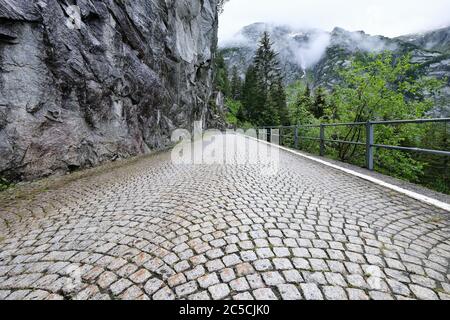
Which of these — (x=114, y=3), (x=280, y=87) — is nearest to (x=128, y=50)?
(x=114, y=3)

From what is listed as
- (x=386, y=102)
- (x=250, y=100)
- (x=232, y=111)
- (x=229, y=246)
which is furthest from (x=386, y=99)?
(x=232, y=111)

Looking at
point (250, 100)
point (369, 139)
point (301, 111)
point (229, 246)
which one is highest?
point (250, 100)

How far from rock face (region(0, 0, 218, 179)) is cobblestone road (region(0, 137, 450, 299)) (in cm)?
199

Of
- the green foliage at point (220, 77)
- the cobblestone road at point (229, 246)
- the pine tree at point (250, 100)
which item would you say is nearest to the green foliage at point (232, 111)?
the pine tree at point (250, 100)

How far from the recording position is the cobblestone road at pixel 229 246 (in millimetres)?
1714

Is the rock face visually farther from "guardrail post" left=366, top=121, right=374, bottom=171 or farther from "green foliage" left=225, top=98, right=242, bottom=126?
"green foliage" left=225, top=98, right=242, bottom=126

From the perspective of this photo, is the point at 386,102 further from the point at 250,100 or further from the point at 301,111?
the point at 250,100

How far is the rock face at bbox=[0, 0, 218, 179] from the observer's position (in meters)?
4.88

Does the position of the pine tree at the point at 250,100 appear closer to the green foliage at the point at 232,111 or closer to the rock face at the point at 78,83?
the green foliage at the point at 232,111

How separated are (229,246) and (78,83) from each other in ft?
22.0

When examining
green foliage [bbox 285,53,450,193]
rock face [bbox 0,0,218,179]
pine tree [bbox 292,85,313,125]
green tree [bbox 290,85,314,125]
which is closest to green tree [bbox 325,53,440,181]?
green foliage [bbox 285,53,450,193]

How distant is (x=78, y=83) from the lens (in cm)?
649
